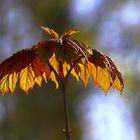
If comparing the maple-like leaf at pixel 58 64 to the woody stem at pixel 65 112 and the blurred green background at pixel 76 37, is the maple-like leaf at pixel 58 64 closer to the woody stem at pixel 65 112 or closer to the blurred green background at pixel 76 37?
the woody stem at pixel 65 112

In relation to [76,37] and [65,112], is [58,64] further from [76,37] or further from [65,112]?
[76,37]

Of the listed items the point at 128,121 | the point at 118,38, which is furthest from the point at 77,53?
the point at 128,121

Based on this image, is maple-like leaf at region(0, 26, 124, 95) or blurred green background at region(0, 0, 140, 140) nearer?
maple-like leaf at region(0, 26, 124, 95)

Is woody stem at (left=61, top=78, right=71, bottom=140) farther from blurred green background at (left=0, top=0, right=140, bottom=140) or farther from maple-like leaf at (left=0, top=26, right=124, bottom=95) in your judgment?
blurred green background at (left=0, top=0, right=140, bottom=140)

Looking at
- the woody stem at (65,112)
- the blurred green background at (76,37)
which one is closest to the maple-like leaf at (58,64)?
the woody stem at (65,112)

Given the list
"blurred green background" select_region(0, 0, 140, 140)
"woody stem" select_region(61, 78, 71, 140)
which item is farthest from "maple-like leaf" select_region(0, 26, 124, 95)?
"blurred green background" select_region(0, 0, 140, 140)
